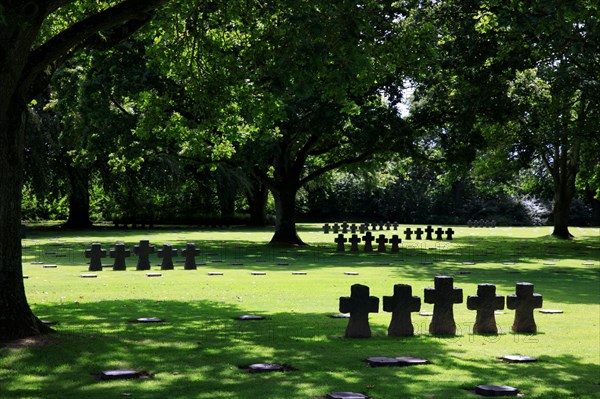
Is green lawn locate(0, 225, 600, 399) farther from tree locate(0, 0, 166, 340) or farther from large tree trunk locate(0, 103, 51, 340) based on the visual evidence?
tree locate(0, 0, 166, 340)

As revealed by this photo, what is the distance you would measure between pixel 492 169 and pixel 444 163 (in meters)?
11.7

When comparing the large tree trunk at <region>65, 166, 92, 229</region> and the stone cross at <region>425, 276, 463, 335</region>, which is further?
the large tree trunk at <region>65, 166, 92, 229</region>

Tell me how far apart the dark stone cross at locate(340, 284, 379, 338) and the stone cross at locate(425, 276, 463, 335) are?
0.85 m

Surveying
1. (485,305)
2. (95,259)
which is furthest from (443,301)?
(95,259)

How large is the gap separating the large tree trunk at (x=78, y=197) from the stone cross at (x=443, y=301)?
1361 inches

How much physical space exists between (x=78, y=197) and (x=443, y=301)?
3815 cm

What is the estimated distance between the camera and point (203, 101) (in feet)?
50.4

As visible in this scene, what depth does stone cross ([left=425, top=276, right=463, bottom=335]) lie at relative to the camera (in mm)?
10914

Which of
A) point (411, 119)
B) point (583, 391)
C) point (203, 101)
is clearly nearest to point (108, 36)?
point (203, 101)

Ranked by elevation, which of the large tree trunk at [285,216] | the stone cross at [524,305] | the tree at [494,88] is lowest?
the stone cross at [524,305]

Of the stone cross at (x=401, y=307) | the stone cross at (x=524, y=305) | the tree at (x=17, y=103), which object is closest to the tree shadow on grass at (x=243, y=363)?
the stone cross at (x=401, y=307)

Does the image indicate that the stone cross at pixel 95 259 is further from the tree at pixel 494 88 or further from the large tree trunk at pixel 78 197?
the large tree trunk at pixel 78 197

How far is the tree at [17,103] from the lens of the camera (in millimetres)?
9594

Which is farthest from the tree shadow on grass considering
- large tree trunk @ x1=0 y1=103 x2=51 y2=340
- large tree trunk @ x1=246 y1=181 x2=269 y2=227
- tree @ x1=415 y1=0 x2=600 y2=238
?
large tree trunk @ x1=246 y1=181 x2=269 y2=227
